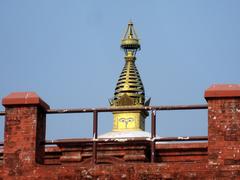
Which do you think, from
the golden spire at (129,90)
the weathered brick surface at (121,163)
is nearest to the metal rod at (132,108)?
the weathered brick surface at (121,163)

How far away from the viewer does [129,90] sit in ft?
160

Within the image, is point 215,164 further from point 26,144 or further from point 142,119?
point 142,119

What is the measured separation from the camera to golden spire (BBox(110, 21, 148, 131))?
4428 centimetres

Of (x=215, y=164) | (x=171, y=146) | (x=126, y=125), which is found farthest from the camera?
(x=126, y=125)

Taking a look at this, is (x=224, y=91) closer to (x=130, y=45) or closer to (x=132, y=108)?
(x=132, y=108)

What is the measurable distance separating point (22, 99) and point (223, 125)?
145 inches

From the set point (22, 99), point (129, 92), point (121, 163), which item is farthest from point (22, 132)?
point (129, 92)

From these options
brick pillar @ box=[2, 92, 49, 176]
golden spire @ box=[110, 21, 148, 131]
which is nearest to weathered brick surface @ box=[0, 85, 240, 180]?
brick pillar @ box=[2, 92, 49, 176]

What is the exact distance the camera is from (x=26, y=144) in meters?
20.9

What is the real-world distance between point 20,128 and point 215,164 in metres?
3.59

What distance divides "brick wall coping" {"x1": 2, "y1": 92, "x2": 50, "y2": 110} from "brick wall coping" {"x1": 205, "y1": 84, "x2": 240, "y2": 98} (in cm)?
307

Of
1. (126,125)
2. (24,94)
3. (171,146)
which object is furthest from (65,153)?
(126,125)

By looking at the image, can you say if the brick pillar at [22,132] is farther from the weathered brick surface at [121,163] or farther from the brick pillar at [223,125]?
the brick pillar at [223,125]

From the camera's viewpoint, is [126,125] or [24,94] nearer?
[24,94]
